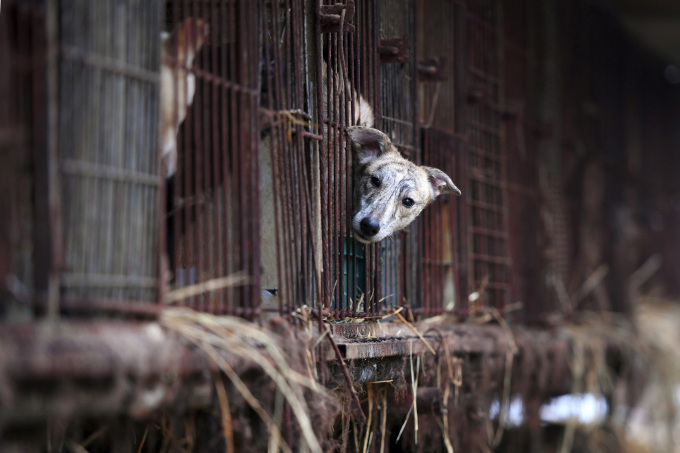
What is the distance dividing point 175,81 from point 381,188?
1.73m

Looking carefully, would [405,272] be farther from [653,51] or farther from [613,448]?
[653,51]

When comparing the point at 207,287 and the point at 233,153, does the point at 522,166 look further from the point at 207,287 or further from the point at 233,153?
the point at 207,287

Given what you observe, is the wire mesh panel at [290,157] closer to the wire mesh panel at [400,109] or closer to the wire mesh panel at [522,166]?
the wire mesh panel at [400,109]

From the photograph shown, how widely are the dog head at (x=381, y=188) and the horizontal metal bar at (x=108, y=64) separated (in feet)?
5.80

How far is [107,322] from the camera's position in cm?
286

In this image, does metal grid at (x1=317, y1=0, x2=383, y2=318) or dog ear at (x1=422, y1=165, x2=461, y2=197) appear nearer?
metal grid at (x1=317, y1=0, x2=383, y2=318)

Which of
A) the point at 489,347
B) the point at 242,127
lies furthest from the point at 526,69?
the point at 242,127

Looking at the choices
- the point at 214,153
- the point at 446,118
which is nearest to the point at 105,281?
the point at 214,153

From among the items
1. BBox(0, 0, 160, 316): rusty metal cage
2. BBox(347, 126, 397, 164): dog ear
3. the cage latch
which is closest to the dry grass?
BBox(0, 0, 160, 316): rusty metal cage

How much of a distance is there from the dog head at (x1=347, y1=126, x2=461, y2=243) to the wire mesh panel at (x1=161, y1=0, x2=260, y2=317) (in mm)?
1057

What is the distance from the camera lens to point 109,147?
300 centimetres

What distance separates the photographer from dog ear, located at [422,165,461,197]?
523 centimetres

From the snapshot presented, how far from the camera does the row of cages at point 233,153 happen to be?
2.79 m

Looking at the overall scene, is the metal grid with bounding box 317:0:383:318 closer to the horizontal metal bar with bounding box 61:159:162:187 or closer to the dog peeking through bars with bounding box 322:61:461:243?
the dog peeking through bars with bounding box 322:61:461:243
